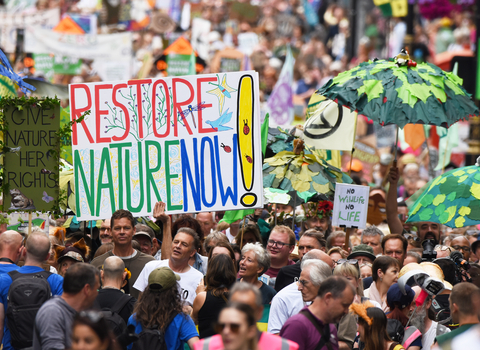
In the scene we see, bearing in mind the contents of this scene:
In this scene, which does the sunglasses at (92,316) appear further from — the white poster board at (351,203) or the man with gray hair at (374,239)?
the man with gray hair at (374,239)

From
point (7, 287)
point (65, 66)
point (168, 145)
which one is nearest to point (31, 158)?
point (168, 145)

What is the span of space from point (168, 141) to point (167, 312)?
2668 millimetres

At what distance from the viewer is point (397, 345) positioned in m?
4.98

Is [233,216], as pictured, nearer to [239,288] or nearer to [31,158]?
[31,158]

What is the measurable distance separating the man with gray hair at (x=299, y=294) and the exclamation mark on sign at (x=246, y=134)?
5.15 feet

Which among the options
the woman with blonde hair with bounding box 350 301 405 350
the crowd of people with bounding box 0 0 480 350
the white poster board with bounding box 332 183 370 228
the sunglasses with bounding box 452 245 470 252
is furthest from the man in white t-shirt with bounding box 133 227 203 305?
the sunglasses with bounding box 452 245 470 252

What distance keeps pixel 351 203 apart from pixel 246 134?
1332mm

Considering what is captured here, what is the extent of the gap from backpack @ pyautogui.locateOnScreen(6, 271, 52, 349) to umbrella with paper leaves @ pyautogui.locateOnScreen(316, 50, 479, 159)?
11.8 feet

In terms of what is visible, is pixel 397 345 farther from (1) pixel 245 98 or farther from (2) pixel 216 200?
(1) pixel 245 98

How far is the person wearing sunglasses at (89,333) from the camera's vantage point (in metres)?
3.78

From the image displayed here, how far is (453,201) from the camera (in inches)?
289

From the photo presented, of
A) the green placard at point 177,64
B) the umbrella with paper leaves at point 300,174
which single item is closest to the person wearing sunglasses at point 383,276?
the umbrella with paper leaves at point 300,174

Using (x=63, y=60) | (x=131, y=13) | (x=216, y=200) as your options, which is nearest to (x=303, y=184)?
(x=216, y=200)

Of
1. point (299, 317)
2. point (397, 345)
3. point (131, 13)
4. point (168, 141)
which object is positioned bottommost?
point (397, 345)
